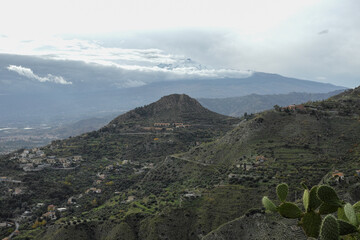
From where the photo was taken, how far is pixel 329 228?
7.06 metres

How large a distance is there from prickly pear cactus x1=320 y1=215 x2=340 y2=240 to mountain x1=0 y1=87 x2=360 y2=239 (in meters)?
39.3

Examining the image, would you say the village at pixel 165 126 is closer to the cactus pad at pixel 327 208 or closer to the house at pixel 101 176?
the house at pixel 101 176

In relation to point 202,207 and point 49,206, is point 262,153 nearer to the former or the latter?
point 202,207

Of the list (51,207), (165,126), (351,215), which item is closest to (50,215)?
(51,207)

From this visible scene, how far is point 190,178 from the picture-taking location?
8675 centimetres

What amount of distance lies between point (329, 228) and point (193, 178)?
79.8m

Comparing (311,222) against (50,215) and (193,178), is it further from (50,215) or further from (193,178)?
(50,215)

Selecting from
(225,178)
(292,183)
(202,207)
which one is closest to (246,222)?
(202,207)

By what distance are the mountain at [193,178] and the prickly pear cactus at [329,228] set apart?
129 ft

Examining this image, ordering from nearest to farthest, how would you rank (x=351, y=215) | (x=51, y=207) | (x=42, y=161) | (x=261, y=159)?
(x=351, y=215) < (x=261, y=159) < (x=51, y=207) < (x=42, y=161)

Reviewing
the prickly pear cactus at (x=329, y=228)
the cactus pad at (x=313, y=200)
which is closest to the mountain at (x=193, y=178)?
the cactus pad at (x=313, y=200)

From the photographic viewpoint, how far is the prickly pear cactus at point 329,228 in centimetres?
701

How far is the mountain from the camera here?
192 ft

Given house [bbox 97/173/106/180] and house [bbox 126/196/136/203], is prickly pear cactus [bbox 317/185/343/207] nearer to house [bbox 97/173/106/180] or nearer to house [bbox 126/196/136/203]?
house [bbox 126/196/136/203]
